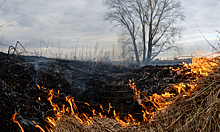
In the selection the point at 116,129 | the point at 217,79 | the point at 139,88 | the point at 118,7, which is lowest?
the point at 116,129

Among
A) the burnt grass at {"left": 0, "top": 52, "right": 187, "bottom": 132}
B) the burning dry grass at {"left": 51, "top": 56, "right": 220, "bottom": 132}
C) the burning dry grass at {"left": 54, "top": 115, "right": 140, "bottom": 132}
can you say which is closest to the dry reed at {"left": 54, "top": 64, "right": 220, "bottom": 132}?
the burning dry grass at {"left": 51, "top": 56, "right": 220, "bottom": 132}

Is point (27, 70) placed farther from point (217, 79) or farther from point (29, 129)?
point (217, 79)

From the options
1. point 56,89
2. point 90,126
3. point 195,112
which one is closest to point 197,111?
point 195,112

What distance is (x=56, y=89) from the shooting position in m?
3.31

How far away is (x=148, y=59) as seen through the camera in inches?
392

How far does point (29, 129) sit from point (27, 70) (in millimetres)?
1553

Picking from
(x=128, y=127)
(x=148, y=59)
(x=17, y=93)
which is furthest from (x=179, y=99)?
(x=148, y=59)

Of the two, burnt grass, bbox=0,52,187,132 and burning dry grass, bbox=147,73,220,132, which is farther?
burnt grass, bbox=0,52,187,132

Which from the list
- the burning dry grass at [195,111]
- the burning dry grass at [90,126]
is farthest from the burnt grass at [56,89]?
the burning dry grass at [195,111]

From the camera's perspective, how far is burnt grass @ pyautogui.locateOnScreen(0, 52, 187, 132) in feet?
7.79

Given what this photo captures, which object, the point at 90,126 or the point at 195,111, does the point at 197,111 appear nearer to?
the point at 195,111

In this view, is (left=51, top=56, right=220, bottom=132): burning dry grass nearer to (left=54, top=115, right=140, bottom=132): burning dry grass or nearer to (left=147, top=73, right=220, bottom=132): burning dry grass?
(left=147, top=73, right=220, bottom=132): burning dry grass

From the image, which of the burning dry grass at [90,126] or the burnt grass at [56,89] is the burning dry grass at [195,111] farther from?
the burnt grass at [56,89]

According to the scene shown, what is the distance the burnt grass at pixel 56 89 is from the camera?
237cm
